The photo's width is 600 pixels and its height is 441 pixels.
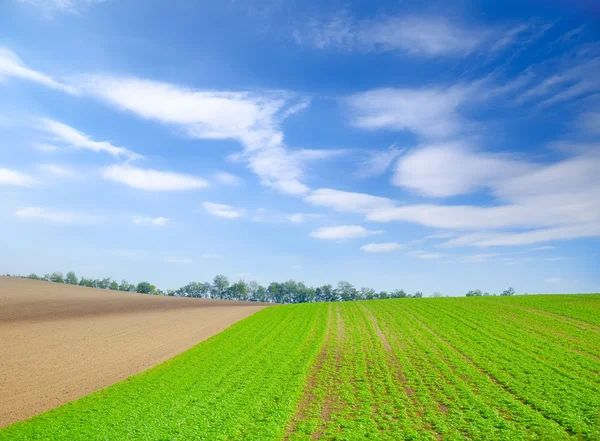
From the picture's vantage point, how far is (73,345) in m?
39.1

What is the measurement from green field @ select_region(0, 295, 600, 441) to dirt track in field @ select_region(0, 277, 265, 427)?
2.58 metres

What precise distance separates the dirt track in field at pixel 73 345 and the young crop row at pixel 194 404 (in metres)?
2.50

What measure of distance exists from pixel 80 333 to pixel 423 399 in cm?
4096

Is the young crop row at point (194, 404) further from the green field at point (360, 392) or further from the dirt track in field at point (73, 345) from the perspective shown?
the dirt track in field at point (73, 345)

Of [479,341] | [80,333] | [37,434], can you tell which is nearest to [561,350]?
[479,341]

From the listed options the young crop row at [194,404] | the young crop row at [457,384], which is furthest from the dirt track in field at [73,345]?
the young crop row at [457,384]

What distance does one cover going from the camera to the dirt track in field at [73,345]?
2470cm

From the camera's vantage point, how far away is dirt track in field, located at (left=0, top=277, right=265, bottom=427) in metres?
24.7

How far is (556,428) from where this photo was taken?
17.2 metres

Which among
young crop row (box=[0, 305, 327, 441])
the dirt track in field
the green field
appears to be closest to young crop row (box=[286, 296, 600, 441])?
the green field

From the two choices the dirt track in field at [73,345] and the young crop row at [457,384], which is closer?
the young crop row at [457,384]

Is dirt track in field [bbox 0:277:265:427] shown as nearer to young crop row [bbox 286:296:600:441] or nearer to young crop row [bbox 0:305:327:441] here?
young crop row [bbox 0:305:327:441]

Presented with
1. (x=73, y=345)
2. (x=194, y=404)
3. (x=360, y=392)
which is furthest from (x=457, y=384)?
(x=73, y=345)

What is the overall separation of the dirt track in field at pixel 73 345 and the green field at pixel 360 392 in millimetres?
2576
